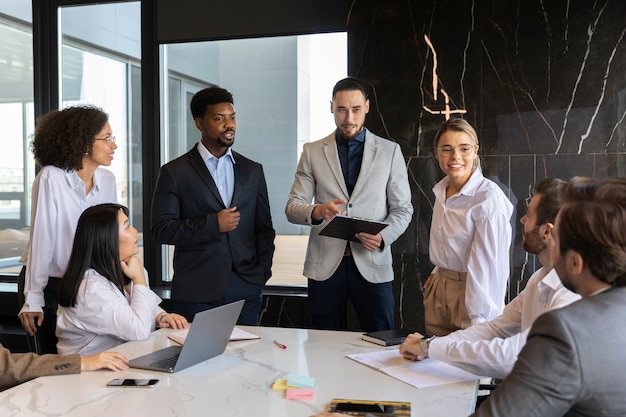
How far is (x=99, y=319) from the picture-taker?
2525 millimetres

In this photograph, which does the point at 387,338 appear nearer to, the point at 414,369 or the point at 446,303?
the point at 414,369

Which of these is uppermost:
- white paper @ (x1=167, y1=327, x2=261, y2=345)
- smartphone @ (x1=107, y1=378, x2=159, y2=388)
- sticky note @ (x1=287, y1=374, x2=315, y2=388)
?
sticky note @ (x1=287, y1=374, x2=315, y2=388)

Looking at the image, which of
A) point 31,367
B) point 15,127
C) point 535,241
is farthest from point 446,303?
point 15,127

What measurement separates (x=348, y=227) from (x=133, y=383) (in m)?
1.49

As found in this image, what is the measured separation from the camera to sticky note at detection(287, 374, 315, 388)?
6.16 ft

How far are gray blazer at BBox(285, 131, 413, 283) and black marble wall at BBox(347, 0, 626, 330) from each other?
952mm

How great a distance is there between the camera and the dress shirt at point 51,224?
3.09 m

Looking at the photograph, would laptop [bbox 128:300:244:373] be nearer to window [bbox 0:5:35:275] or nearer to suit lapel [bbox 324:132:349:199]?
suit lapel [bbox 324:132:349:199]

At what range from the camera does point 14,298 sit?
536 cm

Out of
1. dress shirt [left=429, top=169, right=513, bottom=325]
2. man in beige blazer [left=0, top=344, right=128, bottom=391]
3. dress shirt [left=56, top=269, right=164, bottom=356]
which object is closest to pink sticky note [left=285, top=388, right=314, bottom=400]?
man in beige blazer [left=0, top=344, right=128, bottom=391]

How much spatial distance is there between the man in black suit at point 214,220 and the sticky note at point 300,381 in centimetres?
143

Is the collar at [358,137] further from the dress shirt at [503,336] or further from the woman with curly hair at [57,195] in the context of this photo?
the dress shirt at [503,336]

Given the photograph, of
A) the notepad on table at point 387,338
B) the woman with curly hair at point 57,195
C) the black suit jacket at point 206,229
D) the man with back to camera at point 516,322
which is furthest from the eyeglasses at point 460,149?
the woman with curly hair at point 57,195

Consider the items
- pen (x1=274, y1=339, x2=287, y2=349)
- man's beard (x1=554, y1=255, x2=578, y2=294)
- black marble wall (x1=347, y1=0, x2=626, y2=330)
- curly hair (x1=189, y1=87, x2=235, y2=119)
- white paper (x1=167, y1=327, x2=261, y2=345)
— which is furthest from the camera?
black marble wall (x1=347, y1=0, x2=626, y2=330)
